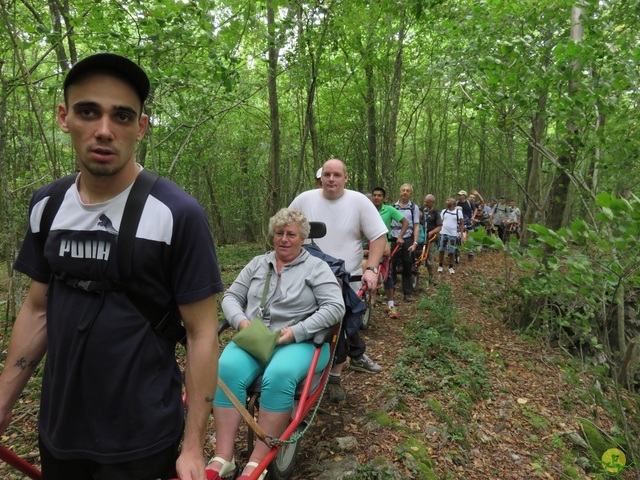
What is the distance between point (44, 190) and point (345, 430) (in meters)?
3.12

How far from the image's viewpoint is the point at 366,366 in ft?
15.8

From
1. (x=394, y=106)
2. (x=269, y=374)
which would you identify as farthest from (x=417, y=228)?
(x=269, y=374)

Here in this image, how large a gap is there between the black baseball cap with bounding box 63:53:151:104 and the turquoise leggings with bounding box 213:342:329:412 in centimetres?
191

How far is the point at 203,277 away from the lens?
1.34 meters

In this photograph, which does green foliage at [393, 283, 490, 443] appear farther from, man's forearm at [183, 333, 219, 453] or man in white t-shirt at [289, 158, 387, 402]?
man's forearm at [183, 333, 219, 453]

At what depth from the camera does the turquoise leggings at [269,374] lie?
8.47 feet

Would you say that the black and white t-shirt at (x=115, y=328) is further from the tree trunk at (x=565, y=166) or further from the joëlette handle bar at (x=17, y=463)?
the tree trunk at (x=565, y=166)

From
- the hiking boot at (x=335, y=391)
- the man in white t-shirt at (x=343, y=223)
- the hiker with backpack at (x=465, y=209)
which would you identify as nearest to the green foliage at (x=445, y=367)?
the hiking boot at (x=335, y=391)

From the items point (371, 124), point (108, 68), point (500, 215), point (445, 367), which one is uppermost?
point (371, 124)

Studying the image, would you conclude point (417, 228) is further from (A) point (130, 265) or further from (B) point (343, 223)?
(A) point (130, 265)

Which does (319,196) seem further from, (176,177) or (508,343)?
(176,177)

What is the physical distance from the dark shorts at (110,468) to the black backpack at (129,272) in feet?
1.36

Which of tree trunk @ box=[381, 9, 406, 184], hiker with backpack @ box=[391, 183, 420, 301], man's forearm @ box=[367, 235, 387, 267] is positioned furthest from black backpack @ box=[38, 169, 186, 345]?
tree trunk @ box=[381, 9, 406, 184]

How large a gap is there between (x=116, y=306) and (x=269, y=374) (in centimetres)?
152
